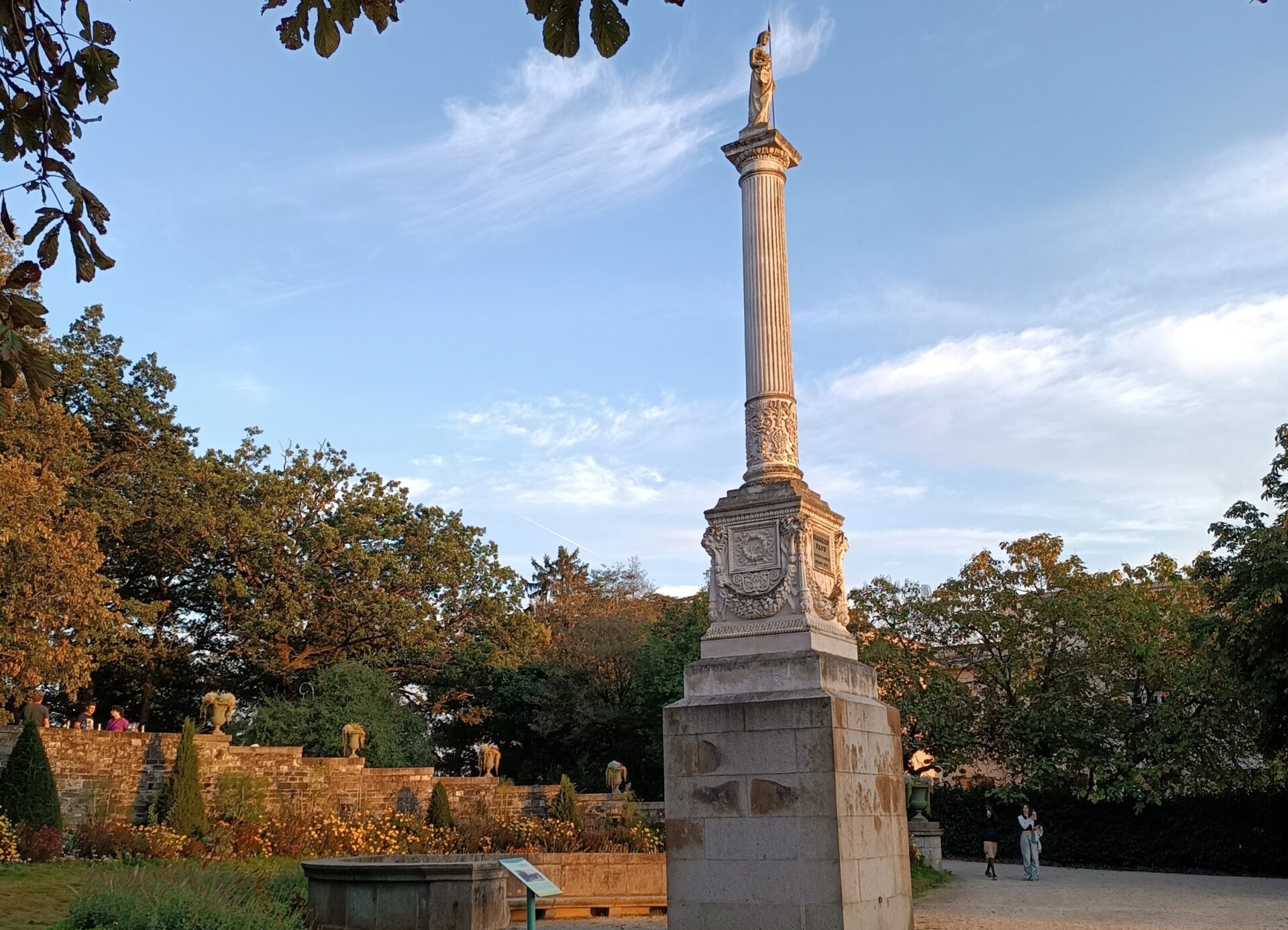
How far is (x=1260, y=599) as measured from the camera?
18812 millimetres

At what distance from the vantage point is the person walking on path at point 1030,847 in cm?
2120

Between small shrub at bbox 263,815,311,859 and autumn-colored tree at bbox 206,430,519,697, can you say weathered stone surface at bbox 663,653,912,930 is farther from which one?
autumn-colored tree at bbox 206,430,519,697

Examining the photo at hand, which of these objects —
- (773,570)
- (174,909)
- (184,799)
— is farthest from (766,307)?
(184,799)

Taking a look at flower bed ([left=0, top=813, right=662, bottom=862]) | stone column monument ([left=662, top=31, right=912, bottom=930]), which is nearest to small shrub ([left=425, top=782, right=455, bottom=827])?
flower bed ([left=0, top=813, right=662, bottom=862])

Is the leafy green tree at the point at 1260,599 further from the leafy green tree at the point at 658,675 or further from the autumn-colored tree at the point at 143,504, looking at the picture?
the autumn-colored tree at the point at 143,504

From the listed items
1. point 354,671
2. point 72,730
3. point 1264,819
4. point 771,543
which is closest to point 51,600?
point 72,730

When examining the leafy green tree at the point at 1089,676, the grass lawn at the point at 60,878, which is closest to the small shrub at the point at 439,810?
the grass lawn at the point at 60,878

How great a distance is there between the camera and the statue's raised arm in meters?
12.1

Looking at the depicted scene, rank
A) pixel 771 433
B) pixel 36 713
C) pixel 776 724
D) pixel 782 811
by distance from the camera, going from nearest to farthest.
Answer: pixel 782 811
pixel 776 724
pixel 771 433
pixel 36 713

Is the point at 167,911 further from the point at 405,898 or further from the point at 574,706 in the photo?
the point at 574,706

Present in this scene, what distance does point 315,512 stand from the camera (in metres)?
29.6

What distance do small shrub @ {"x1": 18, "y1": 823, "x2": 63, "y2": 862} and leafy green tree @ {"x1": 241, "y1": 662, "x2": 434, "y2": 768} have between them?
9.39 metres

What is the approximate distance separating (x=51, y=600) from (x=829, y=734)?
15.4 meters

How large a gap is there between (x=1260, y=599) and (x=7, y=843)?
62.2ft
